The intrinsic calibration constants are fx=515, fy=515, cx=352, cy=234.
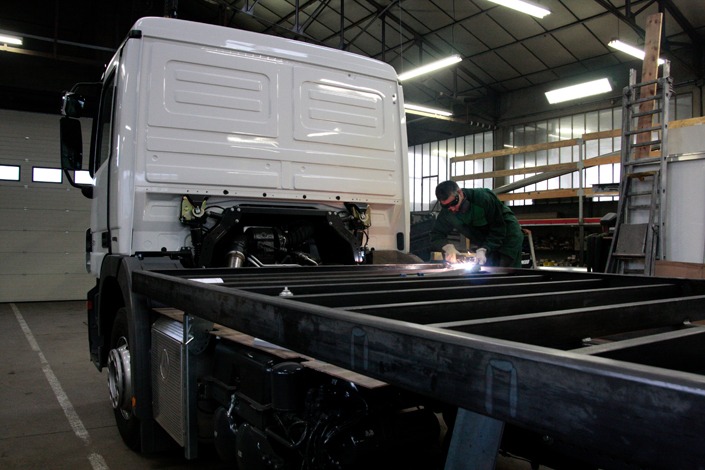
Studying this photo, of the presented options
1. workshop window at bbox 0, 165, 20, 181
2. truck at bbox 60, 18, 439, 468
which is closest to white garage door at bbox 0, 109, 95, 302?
workshop window at bbox 0, 165, 20, 181

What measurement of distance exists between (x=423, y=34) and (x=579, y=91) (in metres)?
5.10

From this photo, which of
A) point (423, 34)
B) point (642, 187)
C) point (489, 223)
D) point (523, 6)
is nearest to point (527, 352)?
point (489, 223)

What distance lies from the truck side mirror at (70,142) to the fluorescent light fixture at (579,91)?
14951mm

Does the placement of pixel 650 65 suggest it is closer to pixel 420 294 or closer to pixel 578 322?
pixel 420 294

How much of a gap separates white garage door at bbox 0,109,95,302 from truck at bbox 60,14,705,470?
31.7ft

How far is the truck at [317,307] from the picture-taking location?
832 mm

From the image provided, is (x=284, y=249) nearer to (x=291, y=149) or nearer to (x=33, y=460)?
(x=291, y=149)

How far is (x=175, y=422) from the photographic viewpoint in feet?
7.30

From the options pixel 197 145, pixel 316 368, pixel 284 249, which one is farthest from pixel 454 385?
pixel 284 249

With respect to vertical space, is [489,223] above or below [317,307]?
above

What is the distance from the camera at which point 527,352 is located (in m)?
0.81

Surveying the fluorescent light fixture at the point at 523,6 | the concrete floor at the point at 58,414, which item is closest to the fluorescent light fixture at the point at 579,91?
the fluorescent light fixture at the point at 523,6

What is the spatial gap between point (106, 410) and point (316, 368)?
11.5 feet

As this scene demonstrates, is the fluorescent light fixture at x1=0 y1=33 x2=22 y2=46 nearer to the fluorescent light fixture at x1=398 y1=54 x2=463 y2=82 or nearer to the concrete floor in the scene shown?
the concrete floor
